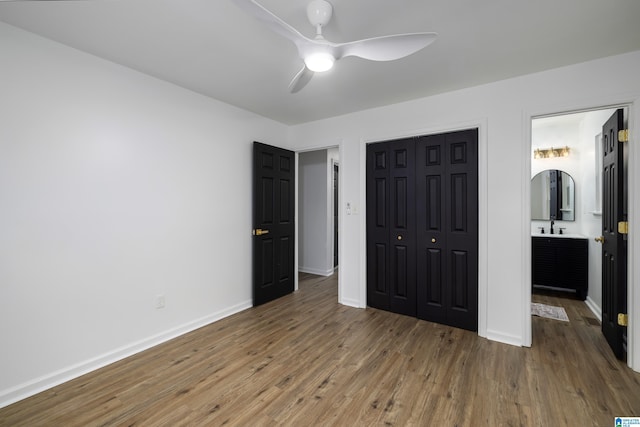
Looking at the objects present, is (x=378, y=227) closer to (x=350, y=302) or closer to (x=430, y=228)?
(x=430, y=228)

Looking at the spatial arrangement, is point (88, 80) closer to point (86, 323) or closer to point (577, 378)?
point (86, 323)

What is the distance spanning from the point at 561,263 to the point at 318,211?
371 cm

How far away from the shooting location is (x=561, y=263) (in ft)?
12.7

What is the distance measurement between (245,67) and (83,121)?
135 cm

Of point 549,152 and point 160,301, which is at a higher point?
point 549,152

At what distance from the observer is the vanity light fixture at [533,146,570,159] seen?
4223 millimetres

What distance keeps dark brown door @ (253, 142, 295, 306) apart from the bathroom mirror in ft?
12.9

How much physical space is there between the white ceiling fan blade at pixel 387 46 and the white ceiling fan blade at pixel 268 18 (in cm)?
24

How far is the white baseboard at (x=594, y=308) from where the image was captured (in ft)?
10.4

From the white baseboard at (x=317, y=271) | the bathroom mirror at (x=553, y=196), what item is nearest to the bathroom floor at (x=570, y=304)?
the bathroom mirror at (x=553, y=196)

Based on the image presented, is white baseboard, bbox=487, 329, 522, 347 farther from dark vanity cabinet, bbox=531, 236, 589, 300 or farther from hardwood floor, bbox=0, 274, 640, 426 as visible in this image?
dark vanity cabinet, bbox=531, 236, 589, 300

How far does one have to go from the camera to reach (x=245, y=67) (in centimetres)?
241

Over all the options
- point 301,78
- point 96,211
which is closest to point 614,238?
point 301,78

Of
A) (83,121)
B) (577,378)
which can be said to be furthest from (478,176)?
(83,121)
